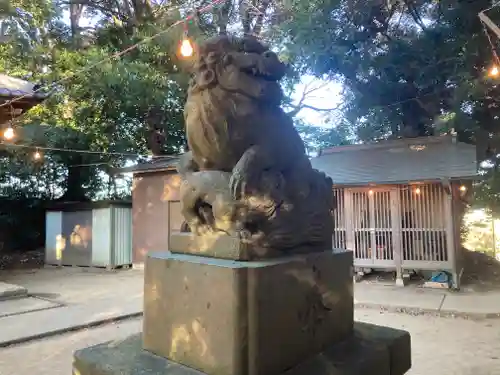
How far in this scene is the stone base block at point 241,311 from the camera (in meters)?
1.60

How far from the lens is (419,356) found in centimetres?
413

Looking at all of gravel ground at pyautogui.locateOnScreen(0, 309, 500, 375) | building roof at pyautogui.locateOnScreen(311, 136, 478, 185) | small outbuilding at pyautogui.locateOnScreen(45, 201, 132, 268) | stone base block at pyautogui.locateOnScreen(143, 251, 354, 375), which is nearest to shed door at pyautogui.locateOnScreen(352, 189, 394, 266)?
building roof at pyautogui.locateOnScreen(311, 136, 478, 185)

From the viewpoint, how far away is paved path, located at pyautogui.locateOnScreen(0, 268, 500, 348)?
534 centimetres

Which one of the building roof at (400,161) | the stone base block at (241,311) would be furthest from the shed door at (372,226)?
the stone base block at (241,311)

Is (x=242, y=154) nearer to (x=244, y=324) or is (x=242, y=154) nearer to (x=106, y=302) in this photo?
(x=244, y=324)

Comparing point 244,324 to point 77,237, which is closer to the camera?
point 244,324

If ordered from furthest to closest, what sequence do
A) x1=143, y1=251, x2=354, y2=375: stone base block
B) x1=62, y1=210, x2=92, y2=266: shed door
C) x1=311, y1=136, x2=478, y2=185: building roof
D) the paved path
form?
x1=62, y1=210, x2=92, y2=266: shed door
x1=311, y1=136, x2=478, y2=185: building roof
the paved path
x1=143, y1=251, x2=354, y2=375: stone base block

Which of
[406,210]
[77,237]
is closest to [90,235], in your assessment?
[77,237]

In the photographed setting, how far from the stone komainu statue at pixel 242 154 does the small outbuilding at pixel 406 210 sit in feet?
20.1

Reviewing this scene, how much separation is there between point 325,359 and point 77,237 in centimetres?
1114

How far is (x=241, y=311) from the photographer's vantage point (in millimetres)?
1592

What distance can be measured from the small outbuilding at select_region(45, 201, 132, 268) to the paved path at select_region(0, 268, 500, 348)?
1737 millimetres

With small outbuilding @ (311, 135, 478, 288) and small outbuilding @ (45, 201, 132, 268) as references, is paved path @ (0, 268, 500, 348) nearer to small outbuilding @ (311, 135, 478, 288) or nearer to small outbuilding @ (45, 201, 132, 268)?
small outbuilding @ (311, 135, 478, 288)

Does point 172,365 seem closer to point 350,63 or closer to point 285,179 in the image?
point 285,179
